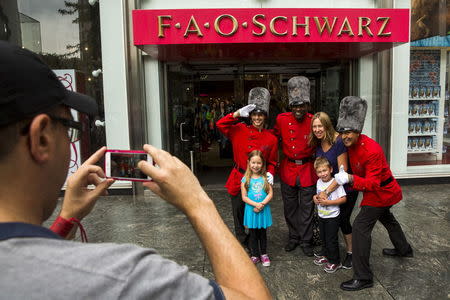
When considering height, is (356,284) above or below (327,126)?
below

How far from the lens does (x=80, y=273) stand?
67cm

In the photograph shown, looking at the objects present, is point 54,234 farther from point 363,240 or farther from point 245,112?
point 245,112

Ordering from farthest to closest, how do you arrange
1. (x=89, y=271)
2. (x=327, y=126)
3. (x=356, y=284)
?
1. (x=327, y=126)
2. (x=356, y=284)
3. (x=89, y=271)

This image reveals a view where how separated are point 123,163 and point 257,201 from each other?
103 inches

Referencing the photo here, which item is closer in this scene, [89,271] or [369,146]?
[89,271]

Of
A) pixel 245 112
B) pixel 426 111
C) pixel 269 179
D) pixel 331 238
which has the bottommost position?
pixel 331 238

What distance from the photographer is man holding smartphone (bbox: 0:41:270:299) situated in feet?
2.14

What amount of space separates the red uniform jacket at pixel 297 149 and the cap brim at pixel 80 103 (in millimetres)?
3459

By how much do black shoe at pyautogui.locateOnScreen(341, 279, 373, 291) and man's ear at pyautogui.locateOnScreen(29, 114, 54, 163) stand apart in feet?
10.7

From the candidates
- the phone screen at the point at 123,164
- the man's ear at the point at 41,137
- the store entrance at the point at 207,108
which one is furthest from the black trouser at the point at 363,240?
the store entrance at the point at 207,108

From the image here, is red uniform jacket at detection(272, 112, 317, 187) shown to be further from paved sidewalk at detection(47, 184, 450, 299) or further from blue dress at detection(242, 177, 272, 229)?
paved sidewalk at detection(47, 184, 450, 299)

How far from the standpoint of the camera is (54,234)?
720mm

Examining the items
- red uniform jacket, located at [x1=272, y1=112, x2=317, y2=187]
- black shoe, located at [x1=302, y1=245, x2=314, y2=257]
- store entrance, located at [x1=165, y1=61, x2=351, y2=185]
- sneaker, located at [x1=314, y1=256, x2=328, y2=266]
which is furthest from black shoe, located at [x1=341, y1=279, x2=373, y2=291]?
store entrance, located at [x1=165, y1=61, x2=351, y2=185]

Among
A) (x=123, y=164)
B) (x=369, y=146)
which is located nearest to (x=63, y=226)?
(x=123, y=164)
